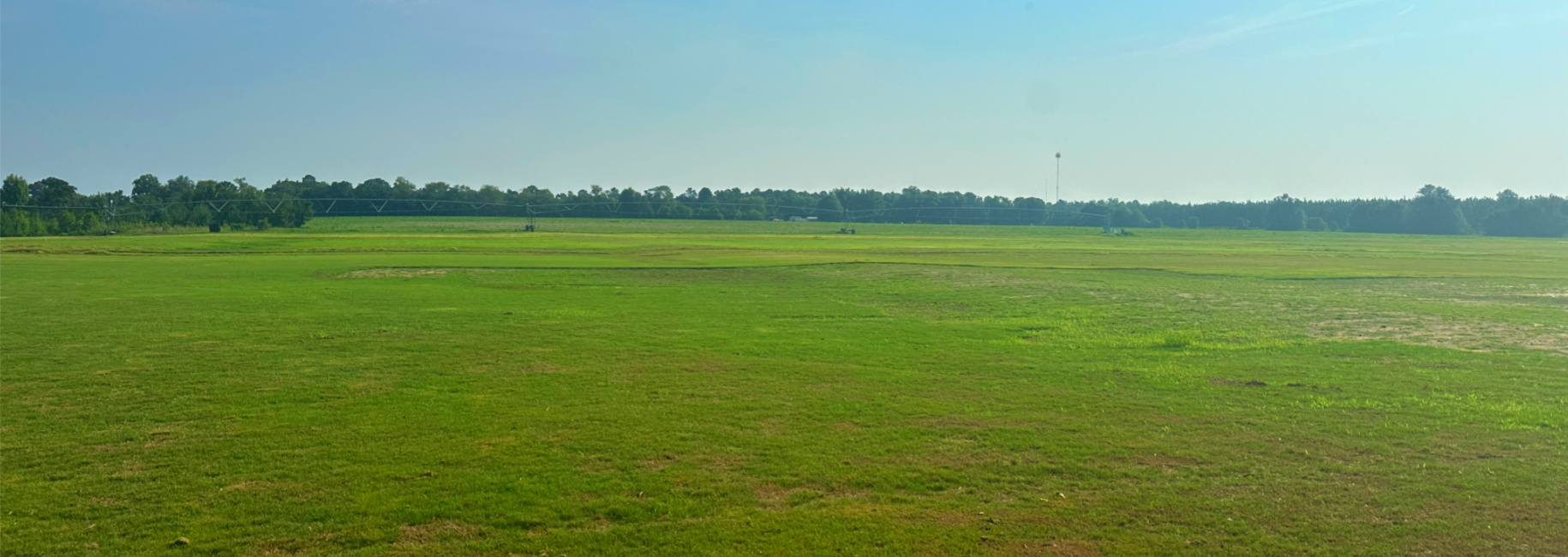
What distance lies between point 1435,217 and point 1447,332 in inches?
6091

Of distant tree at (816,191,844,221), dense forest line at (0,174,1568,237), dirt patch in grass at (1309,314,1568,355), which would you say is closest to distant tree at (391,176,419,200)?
dense forest line at (0,174,1568,237)

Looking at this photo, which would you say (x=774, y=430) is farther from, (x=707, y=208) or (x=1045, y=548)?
(x=707, y=208)

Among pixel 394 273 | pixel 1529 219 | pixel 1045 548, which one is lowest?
pixel 1045 548

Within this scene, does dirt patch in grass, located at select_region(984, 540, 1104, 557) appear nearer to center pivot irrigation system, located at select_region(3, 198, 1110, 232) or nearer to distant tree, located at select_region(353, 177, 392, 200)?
center pivot irrigation system, located at select_region(3, 198, 1110, 232)

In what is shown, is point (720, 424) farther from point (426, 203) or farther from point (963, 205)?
point (963, 205)

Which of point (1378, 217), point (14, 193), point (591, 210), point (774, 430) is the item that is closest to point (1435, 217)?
point (1378, 217)

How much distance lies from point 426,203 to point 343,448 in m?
141

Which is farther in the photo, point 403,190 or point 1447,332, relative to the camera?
point 403,190

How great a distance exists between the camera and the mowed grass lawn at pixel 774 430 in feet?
21.4

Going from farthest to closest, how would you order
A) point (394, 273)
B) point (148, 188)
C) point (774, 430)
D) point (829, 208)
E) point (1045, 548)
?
point (829, 208)
point (148, 188)
point (394, 273)
point (774, 430)
point (1045, 548)

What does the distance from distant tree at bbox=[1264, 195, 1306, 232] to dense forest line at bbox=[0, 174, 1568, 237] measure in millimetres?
152

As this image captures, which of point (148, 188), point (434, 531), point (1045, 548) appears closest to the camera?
point (1045, 548)

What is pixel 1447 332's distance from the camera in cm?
1803

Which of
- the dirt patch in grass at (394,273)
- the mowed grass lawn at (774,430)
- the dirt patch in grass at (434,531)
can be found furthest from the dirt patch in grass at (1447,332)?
the dirt patch in grass at (394,273)
